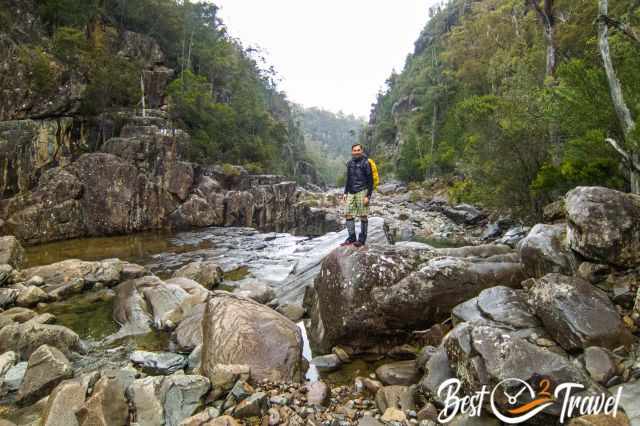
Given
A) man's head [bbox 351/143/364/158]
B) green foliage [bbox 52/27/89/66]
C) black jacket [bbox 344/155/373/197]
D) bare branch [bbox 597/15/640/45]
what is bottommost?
black jacket [bbox 344/155/373/197]

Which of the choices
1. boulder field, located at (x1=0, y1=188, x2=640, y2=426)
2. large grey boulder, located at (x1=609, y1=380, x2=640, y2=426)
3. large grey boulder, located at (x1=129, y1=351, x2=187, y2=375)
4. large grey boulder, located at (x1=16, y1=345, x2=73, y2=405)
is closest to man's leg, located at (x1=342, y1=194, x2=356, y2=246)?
boulder field, located at (x1=0, y1=188, x2=640, y2=426)

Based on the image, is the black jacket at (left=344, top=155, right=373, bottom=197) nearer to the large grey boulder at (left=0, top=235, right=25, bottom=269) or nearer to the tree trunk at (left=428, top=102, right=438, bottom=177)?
the large grey boulder at (left=0, top=235, right=25, bottom=269)

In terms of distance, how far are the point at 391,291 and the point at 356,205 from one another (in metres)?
2.45

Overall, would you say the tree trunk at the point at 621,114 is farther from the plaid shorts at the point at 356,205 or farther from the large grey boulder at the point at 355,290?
the plaid shorts at the point at 356,205

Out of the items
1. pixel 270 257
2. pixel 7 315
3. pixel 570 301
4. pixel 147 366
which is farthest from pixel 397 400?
pixel 270 257

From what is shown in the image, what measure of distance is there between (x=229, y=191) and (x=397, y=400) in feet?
106

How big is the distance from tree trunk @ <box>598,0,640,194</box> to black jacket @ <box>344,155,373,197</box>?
5751 millimetres

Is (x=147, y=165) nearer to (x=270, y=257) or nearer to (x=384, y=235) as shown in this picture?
(x=270, y=257)

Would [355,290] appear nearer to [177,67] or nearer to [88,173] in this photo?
[88,173]

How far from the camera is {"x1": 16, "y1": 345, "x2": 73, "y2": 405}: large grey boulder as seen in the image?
5.46m

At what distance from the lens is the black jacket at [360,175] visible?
27.8ft

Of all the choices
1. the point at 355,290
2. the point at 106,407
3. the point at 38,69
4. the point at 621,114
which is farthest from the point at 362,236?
the point at 38,69

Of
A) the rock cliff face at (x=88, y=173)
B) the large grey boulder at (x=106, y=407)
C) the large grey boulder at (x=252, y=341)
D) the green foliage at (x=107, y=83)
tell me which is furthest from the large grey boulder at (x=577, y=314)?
the green foliage at (x=107, y=83)

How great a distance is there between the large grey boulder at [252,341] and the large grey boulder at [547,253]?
15.6ft
